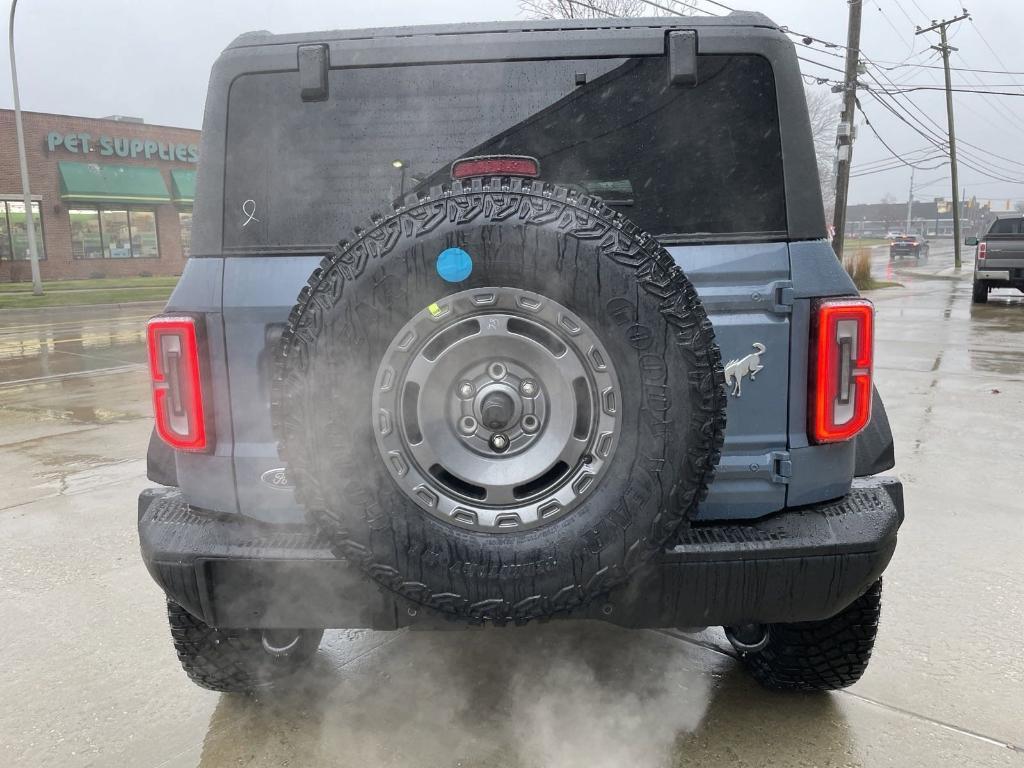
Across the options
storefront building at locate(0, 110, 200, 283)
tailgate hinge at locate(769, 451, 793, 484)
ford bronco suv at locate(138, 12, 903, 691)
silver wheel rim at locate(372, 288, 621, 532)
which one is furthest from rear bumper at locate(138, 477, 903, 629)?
storefront building at locate(0, 110, 200, 283)

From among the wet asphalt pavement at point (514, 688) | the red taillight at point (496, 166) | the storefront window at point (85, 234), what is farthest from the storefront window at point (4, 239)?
the red taillight at point (496, 166)

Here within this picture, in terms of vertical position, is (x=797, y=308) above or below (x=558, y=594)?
above

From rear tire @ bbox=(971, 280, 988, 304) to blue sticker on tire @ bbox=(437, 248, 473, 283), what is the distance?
1798cm

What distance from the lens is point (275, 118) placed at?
2484 mm

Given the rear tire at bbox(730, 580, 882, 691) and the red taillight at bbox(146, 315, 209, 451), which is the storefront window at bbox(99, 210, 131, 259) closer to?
the red taillight at bbox(146, 315, 209, 451)

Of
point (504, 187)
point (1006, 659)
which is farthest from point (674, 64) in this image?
point (1006, 659)

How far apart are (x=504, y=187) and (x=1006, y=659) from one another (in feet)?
8.38

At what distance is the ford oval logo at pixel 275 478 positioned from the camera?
2.37 meters

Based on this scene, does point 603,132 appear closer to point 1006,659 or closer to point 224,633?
point 224,633

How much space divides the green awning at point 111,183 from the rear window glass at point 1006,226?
29.8 m

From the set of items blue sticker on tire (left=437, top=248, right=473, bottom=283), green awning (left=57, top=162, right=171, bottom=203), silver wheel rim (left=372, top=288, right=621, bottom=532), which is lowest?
silver wheel rim (left=372, top=288, right=621, bottom=532)

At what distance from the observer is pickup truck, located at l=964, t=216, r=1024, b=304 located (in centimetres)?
1656

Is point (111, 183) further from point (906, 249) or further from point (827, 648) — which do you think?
point (906, 249)

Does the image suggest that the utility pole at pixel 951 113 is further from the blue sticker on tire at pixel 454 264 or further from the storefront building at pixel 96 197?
the blue sticker on tire at pixel 454 264
